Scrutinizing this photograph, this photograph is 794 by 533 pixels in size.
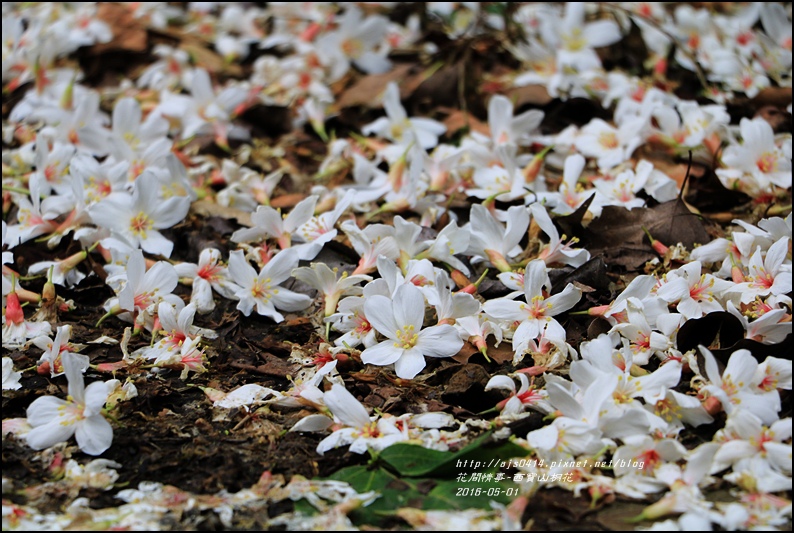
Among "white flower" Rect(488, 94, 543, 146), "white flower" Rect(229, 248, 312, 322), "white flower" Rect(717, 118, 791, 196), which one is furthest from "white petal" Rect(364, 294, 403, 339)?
"white flower" Rect(717, 118, 791, 196)

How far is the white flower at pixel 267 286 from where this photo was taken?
190cm

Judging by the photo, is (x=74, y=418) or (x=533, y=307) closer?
(x=74, y=418)

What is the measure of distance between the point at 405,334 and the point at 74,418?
69 cm

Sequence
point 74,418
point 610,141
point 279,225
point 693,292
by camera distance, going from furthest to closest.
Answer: point 610,141 < point 279,225 < point 693,292 < point 74,418

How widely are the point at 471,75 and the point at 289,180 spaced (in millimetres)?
802

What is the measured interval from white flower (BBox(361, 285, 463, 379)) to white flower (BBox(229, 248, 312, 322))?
0.30 metres

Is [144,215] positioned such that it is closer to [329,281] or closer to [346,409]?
[329,281]

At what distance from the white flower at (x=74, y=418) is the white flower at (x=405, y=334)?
21.1 inches

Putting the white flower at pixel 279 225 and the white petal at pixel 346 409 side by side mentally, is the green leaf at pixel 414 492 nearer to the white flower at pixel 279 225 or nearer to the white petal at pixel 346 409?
the white petal at pixel 346 409

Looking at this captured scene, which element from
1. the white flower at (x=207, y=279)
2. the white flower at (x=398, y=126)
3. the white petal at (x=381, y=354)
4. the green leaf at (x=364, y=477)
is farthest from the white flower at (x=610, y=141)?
the green leaf at (x=364, y=477)

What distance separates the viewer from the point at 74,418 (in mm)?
1537

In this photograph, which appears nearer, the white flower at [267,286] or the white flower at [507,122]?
the white flower at [267,286]

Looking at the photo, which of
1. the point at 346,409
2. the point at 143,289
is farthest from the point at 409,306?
the point at 143,289

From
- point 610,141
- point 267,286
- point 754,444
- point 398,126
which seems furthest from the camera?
point 398,126
